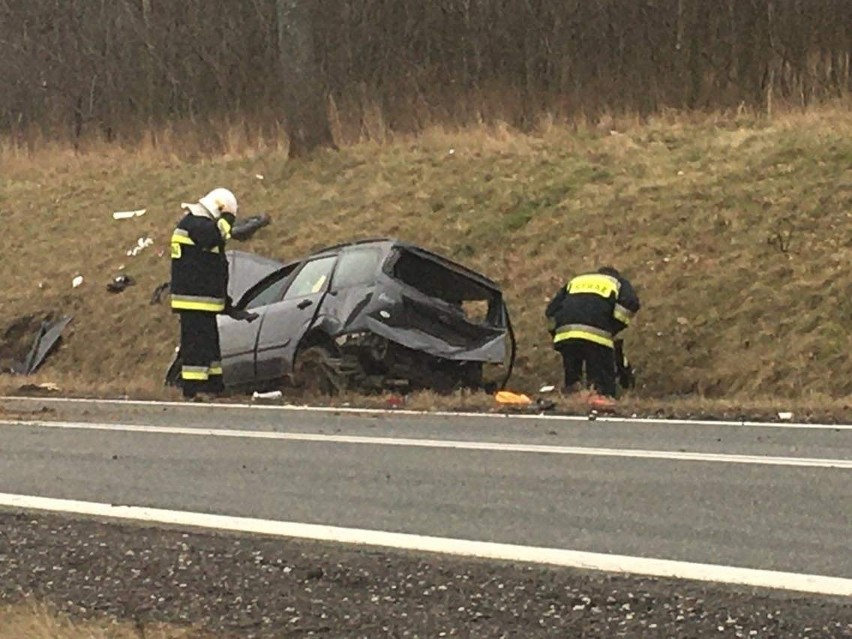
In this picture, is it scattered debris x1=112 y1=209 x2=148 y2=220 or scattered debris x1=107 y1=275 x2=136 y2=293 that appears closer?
scattered debris x1=107 y1=275 x2=136 y2=293

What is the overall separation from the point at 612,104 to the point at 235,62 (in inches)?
403

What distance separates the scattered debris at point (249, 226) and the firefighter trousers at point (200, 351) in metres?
7.37

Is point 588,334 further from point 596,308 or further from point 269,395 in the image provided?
point 269,395

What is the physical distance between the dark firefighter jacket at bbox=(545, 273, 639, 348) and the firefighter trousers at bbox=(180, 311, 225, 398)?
3145mm

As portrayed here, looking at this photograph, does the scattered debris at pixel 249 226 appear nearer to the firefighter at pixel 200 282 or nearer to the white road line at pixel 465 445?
the firefighter at pixel 200 282

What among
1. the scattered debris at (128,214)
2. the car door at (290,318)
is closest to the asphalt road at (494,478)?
the car door at (290,318)

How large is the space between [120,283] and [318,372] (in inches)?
329

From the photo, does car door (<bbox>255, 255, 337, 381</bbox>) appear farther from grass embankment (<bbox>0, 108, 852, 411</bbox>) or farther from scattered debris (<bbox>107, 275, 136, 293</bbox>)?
scattered debris (<bbox>107, 275, 136, 293</bbox>)

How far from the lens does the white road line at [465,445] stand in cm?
848

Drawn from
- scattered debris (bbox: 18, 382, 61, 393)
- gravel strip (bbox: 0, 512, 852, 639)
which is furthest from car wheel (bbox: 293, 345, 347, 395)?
gravel strip (bbox: 0, 512, 852, 639)

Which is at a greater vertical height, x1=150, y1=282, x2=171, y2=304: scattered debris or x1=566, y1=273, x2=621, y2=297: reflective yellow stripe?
x1=566, y1=273, x2=621, y2=297: reflective yellow stripe

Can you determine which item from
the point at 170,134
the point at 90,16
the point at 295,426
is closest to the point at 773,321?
the point at 295,426

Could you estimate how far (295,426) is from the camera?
35.6ft

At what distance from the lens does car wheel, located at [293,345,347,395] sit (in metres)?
12.8
